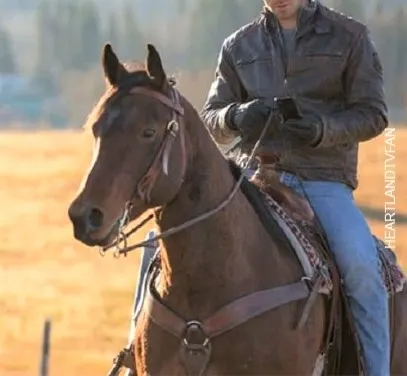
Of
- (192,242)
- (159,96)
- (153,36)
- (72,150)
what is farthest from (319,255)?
(153,36)

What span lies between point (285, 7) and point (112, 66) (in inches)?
58.9

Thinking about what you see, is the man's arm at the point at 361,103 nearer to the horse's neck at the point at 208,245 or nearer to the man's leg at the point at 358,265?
the man's leg at the point at 358,265

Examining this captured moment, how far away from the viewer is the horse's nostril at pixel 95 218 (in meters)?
4.67

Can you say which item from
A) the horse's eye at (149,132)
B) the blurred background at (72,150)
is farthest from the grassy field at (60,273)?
the horse's eye at (149,132)

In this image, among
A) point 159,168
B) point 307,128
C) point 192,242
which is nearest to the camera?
point 159,168

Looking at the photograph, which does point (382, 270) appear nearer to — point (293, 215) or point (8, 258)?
point (293, 215)

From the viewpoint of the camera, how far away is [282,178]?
626cm

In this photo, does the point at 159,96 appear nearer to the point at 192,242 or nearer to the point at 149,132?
the point at 149,132

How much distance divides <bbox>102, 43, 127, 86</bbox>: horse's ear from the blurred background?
287 millimetres

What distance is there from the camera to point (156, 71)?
5016 mm

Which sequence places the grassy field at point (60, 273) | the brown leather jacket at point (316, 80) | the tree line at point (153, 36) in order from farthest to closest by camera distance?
the tree line at point (153, 36) < the grassy field at point (60, 273) < the brown leather jacket at point (316, 80)

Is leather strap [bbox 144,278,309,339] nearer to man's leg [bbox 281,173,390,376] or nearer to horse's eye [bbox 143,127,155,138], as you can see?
man's leg [bbox 281,173,390,376]

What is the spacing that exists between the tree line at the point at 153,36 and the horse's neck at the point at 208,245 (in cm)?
6117

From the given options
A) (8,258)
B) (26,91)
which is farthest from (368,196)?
(26,91)
